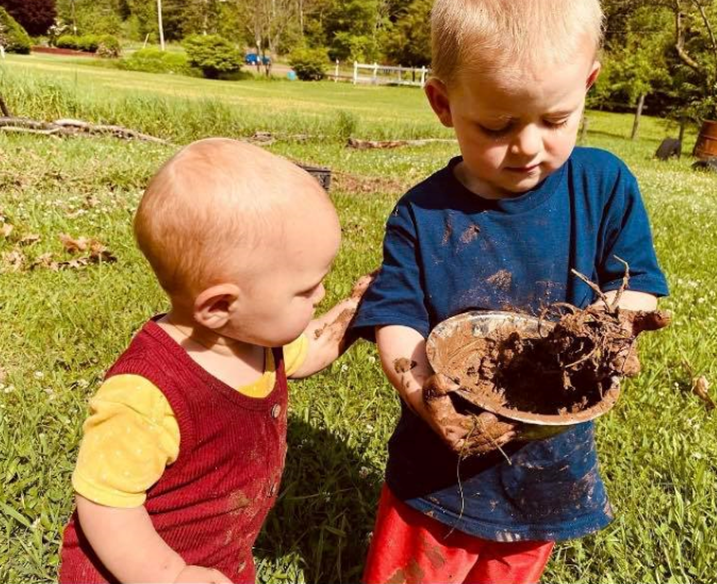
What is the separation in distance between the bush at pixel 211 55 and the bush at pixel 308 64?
6.33 meters

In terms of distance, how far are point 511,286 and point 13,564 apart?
193 centimetres

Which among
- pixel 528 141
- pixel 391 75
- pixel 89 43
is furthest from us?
pixel 89 43

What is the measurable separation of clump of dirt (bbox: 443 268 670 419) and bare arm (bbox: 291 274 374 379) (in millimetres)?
376

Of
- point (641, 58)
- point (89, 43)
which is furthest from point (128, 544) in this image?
point (89, 43)

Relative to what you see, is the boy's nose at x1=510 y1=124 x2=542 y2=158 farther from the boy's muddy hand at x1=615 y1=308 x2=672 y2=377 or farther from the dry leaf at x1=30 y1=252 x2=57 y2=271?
the dry leaf at x1=30 y1=252 x2=57 y2=271

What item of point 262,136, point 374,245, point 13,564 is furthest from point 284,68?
point 13,564

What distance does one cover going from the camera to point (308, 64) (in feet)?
157

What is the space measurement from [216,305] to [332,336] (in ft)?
1.83

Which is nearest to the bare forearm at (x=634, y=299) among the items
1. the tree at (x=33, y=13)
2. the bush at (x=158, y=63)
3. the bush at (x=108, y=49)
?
the bush at (x=158, y=63)

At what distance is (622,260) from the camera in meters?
1.62

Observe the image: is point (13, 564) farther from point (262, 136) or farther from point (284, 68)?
point (284, 68)

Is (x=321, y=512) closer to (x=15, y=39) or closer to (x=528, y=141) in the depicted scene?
(x=528, y=141)

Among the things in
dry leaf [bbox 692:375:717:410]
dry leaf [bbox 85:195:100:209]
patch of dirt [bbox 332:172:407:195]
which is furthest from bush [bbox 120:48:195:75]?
dry leaf [bbox 692:375:717:410]

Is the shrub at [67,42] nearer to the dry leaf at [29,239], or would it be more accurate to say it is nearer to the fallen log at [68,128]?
the fallen log at [68,128]
